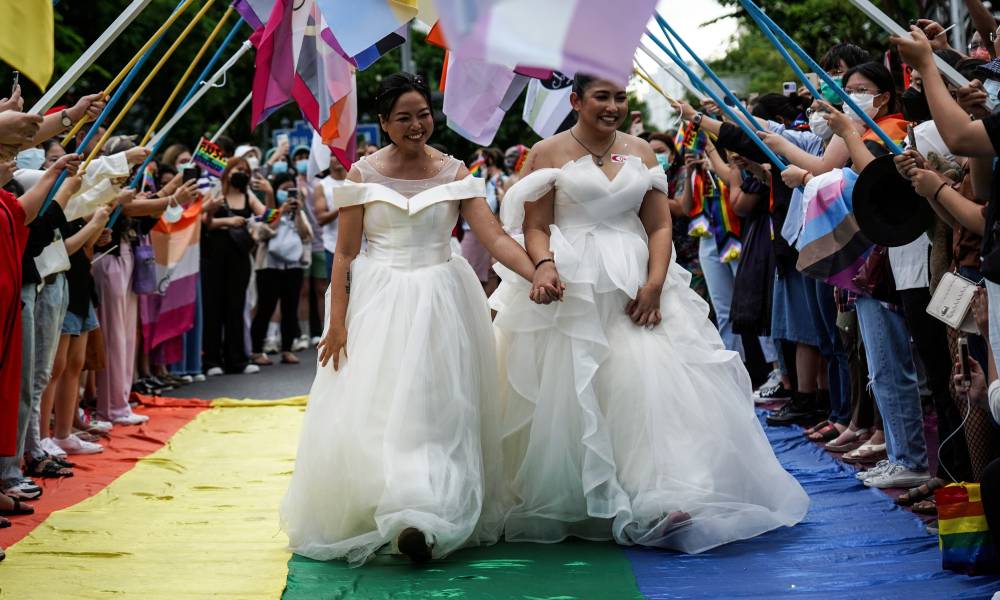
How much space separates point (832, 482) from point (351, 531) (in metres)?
2.89

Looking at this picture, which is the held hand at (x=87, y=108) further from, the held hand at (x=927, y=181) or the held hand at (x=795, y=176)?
the held hand at (x=927, y=181)

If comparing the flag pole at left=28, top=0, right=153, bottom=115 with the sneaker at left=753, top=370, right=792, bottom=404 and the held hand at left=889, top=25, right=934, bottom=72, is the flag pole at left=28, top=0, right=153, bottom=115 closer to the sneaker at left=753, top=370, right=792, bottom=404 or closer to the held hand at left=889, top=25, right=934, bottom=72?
the held hand at left=889, top=25, right=934, bottom=72

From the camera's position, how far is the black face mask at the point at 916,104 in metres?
5.50

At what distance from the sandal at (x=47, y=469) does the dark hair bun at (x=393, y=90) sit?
11.1 ft

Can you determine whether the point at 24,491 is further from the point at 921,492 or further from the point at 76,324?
the point at 921,492

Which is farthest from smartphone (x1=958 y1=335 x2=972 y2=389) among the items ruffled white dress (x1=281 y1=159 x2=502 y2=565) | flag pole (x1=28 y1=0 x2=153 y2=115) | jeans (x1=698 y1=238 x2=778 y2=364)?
jeans (x1=698 y1=238 x2=778 y2=364)

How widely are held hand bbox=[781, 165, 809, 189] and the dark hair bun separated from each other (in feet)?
6.26

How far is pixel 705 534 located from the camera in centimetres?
548

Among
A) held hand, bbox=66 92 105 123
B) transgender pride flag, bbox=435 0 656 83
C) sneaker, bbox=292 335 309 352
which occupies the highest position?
transgender pride flag, bbox=435 0 656 83

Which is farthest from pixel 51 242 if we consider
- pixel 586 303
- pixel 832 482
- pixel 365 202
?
pixel 832 482

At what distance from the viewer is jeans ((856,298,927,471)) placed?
6.61 m

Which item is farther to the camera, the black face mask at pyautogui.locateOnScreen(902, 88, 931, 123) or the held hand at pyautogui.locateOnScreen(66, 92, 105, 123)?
the held hand at pyautogui.locateOnScreen(66, 92, 105, 123)

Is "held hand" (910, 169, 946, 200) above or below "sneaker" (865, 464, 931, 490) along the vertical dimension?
above

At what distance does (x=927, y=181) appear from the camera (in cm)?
479
